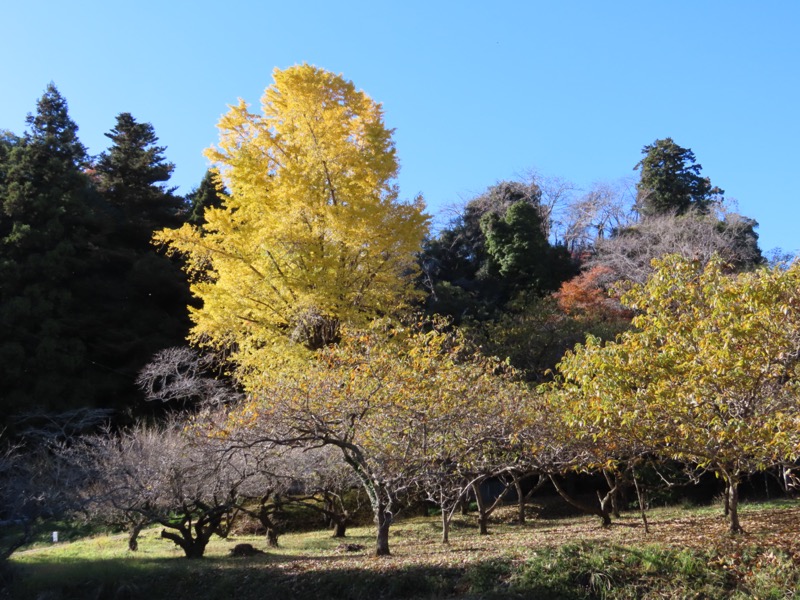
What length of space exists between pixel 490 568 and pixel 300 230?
10.00 metres

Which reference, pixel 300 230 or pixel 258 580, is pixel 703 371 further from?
pixel 300 230

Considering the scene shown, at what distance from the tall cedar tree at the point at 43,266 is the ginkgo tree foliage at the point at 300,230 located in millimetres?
7839

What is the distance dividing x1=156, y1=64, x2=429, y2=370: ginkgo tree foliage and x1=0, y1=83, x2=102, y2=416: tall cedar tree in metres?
7.84

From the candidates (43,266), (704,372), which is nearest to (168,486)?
(704,372)

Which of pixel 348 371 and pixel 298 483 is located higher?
pixel 348 371

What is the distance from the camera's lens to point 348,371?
11.2m

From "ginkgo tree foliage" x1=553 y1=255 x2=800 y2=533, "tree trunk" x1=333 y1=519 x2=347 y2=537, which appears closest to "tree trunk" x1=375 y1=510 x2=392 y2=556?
"ginkgo tree foliage" x1=553 y1=255 x2=800 y2=533

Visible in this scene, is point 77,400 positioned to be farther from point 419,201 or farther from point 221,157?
point 419,201

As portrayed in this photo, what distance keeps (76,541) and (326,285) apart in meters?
9.83

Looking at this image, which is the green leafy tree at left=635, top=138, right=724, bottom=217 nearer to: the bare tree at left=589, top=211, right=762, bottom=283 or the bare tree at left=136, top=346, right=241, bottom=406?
the bare tree at left=589, top=211, right=762, bottom=283

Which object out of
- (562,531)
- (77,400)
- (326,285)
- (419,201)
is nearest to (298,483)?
(326,285)

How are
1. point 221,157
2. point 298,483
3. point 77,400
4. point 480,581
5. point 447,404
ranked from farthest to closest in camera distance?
point 77,400, point 221,157, point 298,483, point 447,404, point 480,581

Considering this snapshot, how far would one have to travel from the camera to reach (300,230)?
1745cm

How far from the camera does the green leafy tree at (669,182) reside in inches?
1492
